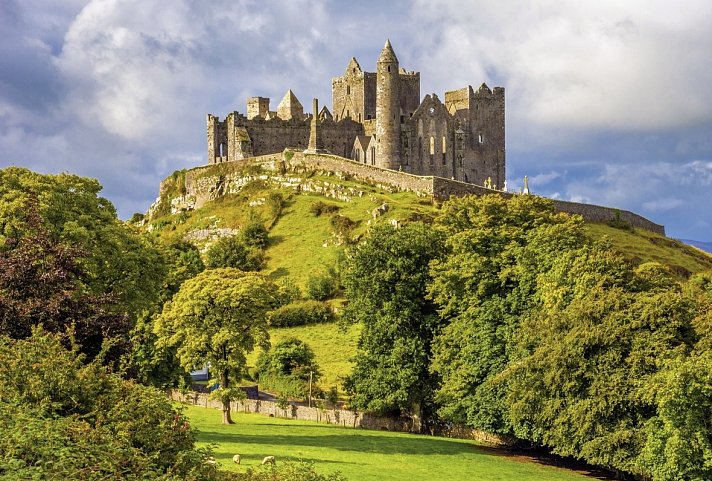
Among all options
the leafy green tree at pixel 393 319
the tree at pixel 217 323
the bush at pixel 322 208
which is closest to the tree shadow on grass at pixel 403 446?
the leafy green tree at pixel 393 319

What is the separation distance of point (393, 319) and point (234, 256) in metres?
41.1

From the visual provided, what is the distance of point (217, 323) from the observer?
181 ft

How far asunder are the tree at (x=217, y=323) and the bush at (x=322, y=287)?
37131mm

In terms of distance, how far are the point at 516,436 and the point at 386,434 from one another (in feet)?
25.1

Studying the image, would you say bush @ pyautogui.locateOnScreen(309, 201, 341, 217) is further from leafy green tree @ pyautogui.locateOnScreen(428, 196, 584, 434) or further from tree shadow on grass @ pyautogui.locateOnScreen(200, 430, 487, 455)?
tree shadow on grass @ pyautogui.locateOnScreen(200, 430, 487, 455)

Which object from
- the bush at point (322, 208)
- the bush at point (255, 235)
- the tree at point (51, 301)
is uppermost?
the bush at point (322, 208)

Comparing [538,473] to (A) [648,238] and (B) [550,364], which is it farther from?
(A) [648,238]

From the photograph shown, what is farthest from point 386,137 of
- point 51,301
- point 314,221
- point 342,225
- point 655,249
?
point 51,301

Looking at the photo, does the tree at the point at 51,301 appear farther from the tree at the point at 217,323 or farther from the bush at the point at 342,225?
the bush at the point at 342,225

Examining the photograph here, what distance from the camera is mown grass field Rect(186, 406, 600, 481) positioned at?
4312 cm

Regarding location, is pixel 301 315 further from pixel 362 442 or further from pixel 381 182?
pixel 362 442

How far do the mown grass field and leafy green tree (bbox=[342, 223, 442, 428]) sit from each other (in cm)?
303

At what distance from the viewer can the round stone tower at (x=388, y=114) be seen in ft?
379

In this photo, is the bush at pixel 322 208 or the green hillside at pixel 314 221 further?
the bush at pixel 322 208
